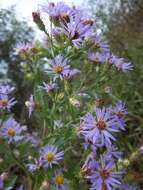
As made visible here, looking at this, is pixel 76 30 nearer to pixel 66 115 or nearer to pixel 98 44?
pixel 98 44

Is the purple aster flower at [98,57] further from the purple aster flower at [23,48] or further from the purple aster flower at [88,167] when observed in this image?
the purple aster flower at [88,167]

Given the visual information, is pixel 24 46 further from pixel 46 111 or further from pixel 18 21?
pixel 18 21

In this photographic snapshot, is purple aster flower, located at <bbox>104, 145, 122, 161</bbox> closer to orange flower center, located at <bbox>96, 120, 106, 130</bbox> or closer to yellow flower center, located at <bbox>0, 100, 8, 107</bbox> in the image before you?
orange flower center, located at <bbox>96, 120, 106, 130</bbox>

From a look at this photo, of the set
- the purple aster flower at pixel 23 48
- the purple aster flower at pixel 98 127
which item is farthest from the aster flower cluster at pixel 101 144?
the purple aster flower at pixel 23 48

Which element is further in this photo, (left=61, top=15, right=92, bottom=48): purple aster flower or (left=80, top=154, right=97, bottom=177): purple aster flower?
(left=61, top=15, right=92, bottom=48): purple aster flower

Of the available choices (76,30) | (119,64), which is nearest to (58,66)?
(76,30)

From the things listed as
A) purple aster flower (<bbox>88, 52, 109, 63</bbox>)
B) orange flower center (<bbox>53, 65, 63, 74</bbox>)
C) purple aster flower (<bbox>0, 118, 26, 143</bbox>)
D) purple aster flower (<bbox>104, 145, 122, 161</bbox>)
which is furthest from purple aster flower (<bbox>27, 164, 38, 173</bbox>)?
purple aster flower (<bbox>88, 52, 109, 63</bbox>)

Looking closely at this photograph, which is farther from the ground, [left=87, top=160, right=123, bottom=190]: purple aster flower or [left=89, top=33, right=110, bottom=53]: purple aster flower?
[left=89, top=33, right=110, bottom=53]: purple aster flower

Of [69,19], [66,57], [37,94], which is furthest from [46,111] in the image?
[69,19]
